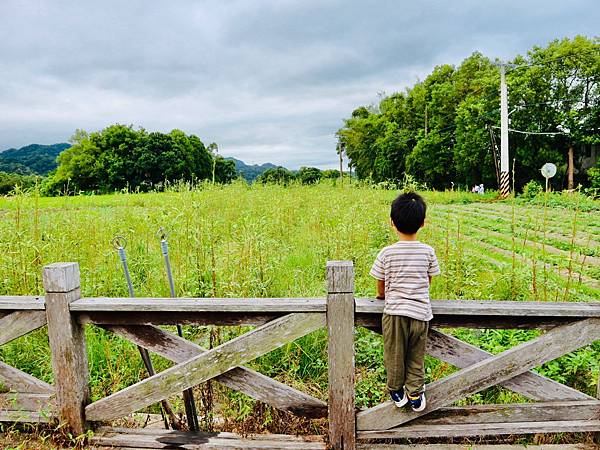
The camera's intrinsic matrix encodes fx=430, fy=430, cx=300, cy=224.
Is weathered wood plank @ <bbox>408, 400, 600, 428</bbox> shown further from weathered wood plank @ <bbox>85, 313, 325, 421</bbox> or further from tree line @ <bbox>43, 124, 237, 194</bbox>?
tree line @ <bbox>43, 124, 237, 194</bbox>

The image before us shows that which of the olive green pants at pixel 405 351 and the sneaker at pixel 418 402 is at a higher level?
the olive green pants at pixel 405 351

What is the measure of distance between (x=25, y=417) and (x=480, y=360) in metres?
2.70

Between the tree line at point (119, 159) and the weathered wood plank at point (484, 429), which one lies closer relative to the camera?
the weathered wood plank at point (484, 429)

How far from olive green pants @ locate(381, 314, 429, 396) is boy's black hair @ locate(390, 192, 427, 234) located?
0.46 metres

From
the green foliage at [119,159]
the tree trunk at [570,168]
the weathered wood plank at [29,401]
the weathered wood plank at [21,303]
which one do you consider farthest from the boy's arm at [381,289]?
the green foliage at [119,159]

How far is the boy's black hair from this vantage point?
7.13 ft

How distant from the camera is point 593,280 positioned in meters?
5.04

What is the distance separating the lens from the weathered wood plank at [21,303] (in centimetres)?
243

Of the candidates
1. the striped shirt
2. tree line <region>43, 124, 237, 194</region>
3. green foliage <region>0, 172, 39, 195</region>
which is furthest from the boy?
tree line <region>43, 124, 237, 194</region>

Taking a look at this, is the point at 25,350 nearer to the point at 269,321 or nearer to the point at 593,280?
the point at 269,321

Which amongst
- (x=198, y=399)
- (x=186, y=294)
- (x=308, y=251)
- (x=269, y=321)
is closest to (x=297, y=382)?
A: (x=198, y=399)

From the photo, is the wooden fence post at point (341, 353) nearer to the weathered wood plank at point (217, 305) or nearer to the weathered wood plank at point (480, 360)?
the weathered wood plank at point (217, 305)

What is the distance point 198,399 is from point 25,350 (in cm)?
165

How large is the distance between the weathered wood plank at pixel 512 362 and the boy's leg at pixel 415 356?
185mm
